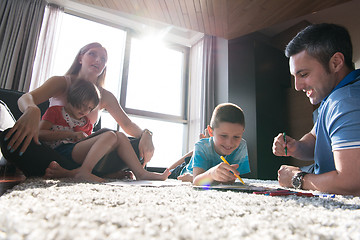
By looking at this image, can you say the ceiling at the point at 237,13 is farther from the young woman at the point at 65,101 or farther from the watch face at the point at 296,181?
the watch face at the point at 296,181

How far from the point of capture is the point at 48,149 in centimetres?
97

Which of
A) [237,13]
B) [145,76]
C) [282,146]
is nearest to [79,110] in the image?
[282,146]

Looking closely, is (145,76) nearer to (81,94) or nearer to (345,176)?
(81,94)

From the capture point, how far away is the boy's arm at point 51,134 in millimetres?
1104

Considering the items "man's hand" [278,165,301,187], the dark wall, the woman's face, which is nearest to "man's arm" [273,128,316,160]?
"man's hand" [278,165,301,187]

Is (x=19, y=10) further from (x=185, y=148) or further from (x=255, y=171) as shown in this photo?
(x=255, y=171)

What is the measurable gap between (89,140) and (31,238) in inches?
37.6

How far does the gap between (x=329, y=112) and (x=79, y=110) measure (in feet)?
3.83

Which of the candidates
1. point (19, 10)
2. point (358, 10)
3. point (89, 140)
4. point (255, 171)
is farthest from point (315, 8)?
point (19, 10)

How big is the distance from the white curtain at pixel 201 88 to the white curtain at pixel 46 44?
7.42ft

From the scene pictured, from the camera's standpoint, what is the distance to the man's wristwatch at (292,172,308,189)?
0.90 metres

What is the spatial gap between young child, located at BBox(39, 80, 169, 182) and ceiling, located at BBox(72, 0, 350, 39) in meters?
1.51

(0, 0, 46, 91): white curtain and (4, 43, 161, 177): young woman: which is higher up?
(0, 0, 46, 91): white curtain

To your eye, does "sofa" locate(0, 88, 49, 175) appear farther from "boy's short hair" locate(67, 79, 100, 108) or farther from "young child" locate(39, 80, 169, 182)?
"boy's short hair" locate(67, 79, 100, 108)
